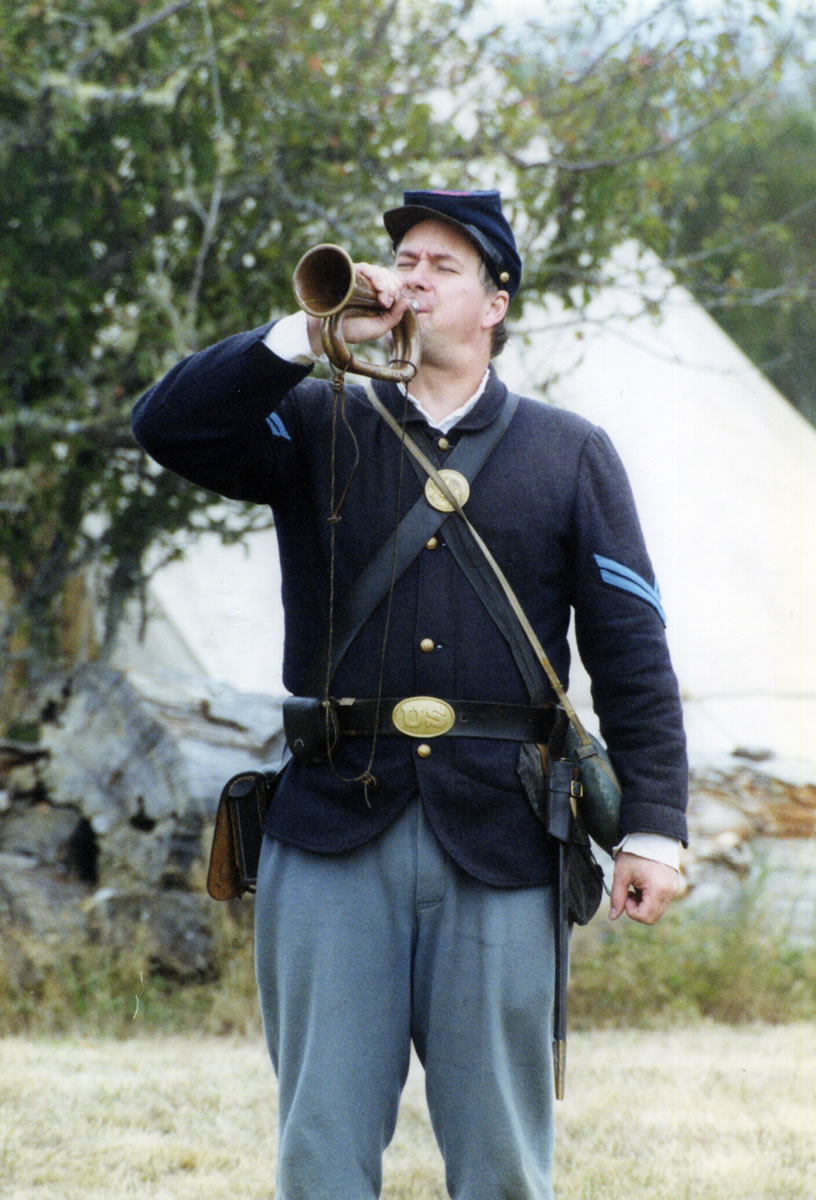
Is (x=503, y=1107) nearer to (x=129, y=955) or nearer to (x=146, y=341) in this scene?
(x=129, y=955)

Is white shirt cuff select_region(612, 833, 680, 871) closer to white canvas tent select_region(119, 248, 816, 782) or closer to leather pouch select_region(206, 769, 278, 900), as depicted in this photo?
leather pouch select_region(206, 769, 278, 900)

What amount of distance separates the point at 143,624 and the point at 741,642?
3.10 meters

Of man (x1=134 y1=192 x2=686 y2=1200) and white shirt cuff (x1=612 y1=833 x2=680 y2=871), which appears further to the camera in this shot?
white shirt cuff (x1=612 y1=833 x2=680 y2=871)

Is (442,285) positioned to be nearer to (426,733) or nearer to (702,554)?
(426,733)

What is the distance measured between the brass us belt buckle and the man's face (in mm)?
599

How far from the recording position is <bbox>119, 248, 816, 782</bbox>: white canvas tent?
6543 mm

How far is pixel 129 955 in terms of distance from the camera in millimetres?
4555

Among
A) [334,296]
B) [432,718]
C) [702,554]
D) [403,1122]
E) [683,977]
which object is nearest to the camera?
[334,296]

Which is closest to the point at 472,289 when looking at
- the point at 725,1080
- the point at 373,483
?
the point at 373,483

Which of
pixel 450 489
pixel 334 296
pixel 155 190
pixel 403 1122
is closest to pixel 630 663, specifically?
pixel 450 489

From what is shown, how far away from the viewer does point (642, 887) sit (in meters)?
2.34

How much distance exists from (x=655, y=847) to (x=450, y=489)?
27.0 inches

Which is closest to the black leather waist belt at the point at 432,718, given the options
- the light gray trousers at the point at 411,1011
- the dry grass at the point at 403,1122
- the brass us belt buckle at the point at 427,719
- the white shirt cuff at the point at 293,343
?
the brass us belt buckle at the point at 427,719

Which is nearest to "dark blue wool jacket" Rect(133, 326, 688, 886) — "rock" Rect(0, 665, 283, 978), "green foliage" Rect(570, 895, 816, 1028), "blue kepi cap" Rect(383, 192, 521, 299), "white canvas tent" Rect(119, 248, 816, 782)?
"blue kepi cap" Rect(383, 192, 521, 299)
